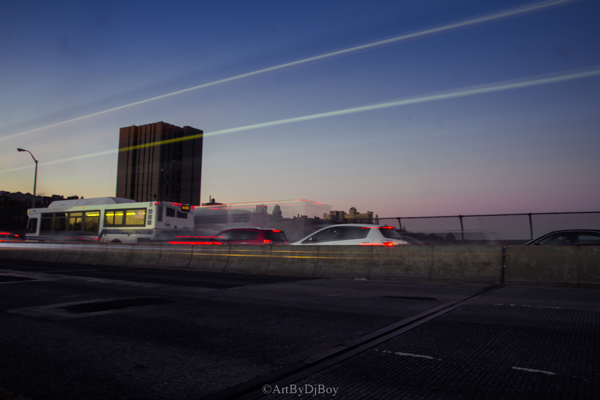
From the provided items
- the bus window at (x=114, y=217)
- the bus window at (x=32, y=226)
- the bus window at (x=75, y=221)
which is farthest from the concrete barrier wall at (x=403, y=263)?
the bus window at (x=32, y=226)

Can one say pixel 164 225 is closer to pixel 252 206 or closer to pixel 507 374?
pixel 252 206

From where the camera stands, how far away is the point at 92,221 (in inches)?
1159

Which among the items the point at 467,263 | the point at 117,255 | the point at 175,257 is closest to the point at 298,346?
the point at 467,263

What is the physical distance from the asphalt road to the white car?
5.08 m

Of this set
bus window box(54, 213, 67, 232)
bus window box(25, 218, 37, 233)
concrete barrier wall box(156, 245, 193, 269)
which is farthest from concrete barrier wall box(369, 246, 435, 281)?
bus window box(25, 218, 37, 233)

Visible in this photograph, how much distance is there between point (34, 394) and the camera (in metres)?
3.11

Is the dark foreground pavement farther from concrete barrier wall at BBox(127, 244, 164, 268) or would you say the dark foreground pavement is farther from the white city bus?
the white city bus

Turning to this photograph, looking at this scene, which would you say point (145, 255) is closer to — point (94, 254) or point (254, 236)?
point (94, 254)

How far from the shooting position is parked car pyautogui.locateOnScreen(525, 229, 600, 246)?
12820mm

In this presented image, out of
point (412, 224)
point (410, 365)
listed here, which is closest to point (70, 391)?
point (410, 365)

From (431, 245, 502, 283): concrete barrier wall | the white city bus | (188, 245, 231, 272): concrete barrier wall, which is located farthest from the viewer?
the white city bus

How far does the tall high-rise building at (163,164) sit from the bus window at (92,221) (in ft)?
323

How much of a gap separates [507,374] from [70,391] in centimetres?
358

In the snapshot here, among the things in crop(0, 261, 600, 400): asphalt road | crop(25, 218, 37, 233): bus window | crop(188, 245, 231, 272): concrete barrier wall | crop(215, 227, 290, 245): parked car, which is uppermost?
crop(25, 218, 37, 233): bus window
